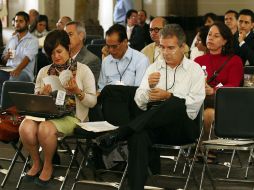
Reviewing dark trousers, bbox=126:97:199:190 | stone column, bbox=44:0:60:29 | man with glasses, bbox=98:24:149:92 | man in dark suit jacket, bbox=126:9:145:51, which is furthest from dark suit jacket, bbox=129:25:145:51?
dark trousers, bbox=126:97:199:190

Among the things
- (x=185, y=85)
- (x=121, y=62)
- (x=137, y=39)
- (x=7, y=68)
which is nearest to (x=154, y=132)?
(x=185, y=85)

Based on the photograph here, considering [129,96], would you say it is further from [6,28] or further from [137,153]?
[6,28]

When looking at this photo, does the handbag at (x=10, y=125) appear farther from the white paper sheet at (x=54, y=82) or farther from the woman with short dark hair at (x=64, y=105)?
the white paper sheet at (x=54, y=82)

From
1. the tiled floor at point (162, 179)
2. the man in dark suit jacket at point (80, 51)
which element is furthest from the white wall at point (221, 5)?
the tiled floor at point (162, 179)

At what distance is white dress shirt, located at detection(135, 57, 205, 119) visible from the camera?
6.95 meters

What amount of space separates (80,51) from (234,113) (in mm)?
2164

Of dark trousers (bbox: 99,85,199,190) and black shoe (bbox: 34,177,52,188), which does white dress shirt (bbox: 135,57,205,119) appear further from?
black shoe (bbox: 34,177,52,188)

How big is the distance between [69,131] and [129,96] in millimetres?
583

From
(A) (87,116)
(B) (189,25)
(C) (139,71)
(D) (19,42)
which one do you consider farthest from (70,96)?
(B) (189,25)

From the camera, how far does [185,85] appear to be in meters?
7.06

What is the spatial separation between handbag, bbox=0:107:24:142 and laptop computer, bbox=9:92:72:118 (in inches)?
6.5

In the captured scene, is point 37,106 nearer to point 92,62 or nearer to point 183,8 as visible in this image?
point 92,62

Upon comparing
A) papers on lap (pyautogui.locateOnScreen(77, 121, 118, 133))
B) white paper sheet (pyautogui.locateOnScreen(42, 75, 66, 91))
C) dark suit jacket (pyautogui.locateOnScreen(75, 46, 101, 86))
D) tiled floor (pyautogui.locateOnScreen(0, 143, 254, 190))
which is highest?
dark suit jacket (pyautogui.locateOnScreen(75, 46, 101, 86))

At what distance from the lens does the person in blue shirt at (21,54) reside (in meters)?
11.0
